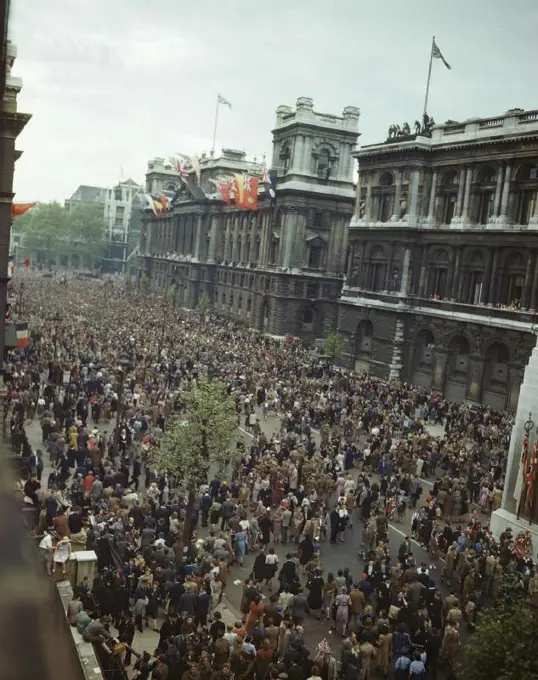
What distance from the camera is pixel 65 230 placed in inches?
5325

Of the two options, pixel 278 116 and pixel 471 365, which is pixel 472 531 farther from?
pixel 278 116

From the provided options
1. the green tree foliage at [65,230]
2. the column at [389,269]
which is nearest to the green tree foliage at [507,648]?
the column at [389,269]

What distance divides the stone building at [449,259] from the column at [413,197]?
7 centimetres

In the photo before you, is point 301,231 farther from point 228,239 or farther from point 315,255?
point 228,239

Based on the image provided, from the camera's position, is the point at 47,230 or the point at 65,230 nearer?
the point at 47,230

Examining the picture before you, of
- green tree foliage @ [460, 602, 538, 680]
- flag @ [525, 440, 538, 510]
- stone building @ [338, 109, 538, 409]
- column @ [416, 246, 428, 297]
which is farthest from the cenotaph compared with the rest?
column @ [416, 246, 428, 297]

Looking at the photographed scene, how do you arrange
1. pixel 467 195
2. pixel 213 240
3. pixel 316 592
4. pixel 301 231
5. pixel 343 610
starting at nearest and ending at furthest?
1. pixel 343 610
2. pixel 316 592
3. pixel 467 195
4. pixel 301 231
5. pixel 213 240

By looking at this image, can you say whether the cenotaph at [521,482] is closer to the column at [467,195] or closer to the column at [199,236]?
the column at [467,195]

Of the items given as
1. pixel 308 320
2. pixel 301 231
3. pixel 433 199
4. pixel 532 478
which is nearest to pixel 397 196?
pixel 433 199

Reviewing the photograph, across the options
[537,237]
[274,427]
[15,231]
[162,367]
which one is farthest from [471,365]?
[15,231]

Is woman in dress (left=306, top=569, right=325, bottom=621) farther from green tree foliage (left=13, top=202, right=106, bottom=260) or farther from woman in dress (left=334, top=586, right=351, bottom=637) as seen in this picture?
green tree foliage (left=13, top=202, right=106, bottom=260)

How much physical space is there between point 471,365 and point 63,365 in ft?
78.5

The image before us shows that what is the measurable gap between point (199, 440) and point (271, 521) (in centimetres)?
305

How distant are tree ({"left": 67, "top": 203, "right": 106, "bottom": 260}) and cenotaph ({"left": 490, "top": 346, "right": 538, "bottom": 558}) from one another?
122690 mm
